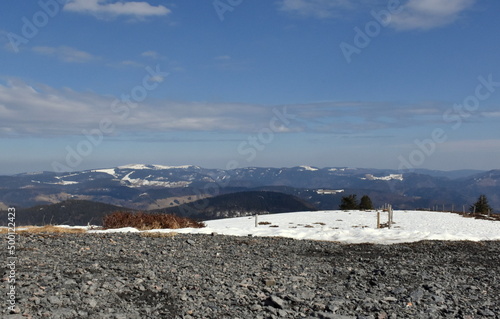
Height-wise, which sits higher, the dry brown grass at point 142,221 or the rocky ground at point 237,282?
the rocky ground at point 237,282

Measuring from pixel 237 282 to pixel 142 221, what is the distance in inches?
694

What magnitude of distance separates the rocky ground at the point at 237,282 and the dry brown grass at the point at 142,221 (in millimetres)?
10246

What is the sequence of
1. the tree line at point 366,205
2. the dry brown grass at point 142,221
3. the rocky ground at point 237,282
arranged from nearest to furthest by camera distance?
the rocky ground at point 237,282 → the dry brown grass at point 142,221 → the tree line at point 366,205

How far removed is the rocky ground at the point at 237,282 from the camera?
23.1 feet

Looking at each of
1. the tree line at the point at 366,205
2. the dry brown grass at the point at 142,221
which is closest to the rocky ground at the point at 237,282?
the dry brown grass at the point at 142,221

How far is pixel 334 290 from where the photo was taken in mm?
8617

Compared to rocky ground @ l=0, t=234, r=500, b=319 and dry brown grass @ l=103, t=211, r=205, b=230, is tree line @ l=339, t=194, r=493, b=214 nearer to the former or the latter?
dry brown grass @ l=103, t=211, r=205, b=230

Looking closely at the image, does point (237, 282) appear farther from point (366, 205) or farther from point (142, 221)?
point (366, 205)

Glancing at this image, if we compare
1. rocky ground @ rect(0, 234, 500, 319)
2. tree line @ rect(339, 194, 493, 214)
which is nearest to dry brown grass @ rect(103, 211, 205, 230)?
rocky ground @ rect(0, 234, 500, 319)

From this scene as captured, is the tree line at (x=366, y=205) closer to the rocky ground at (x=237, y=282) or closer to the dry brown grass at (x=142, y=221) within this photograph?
the dry brown grass at (x=142, y=221)

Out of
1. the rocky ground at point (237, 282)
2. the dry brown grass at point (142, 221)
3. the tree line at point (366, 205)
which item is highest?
the rocky ground at point (237, 282)

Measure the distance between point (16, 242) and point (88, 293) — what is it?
7.87m

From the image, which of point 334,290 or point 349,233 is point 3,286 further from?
point 349,233

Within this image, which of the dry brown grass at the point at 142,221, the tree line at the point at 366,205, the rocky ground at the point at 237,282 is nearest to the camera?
the rocky ground at the point at 237,282
